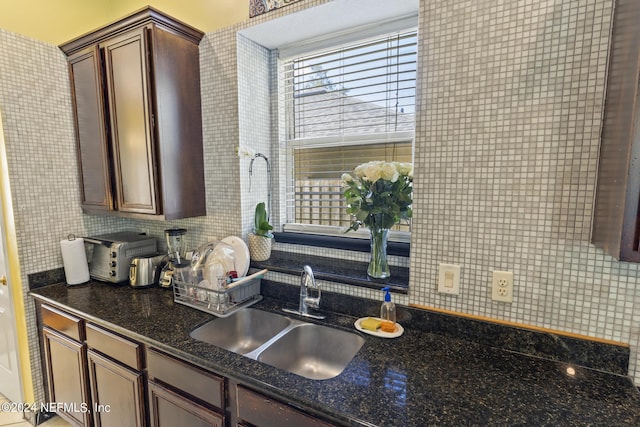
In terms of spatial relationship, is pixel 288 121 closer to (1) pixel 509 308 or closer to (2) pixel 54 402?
(1) pixel 509 308

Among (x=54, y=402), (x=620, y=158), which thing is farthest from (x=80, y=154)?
(x=620, y=158)

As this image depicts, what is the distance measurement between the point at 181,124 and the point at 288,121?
63 centimetres

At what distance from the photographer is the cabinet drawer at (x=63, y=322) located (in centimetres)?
156

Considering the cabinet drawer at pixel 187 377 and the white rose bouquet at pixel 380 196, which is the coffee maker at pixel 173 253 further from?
the white rose bouquet at pixel 380 196

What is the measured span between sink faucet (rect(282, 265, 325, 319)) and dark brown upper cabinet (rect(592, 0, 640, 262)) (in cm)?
102

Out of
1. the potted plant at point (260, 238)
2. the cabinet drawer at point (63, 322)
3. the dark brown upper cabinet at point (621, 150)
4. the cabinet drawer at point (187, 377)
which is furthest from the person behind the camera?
the potted plant at point (260, 238)

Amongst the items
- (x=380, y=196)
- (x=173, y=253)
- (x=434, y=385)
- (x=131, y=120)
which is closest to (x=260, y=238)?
(x=173, y=253)

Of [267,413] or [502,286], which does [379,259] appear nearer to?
[502,286]

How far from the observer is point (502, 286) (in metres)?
1.12

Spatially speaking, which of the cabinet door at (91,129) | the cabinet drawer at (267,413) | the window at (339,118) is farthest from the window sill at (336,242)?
the cabinet door at (91,129)

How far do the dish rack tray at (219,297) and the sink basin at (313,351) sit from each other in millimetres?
316

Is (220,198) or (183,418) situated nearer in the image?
(183,418)

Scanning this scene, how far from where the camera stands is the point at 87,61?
1.83 m

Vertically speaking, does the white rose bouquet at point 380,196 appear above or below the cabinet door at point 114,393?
above
